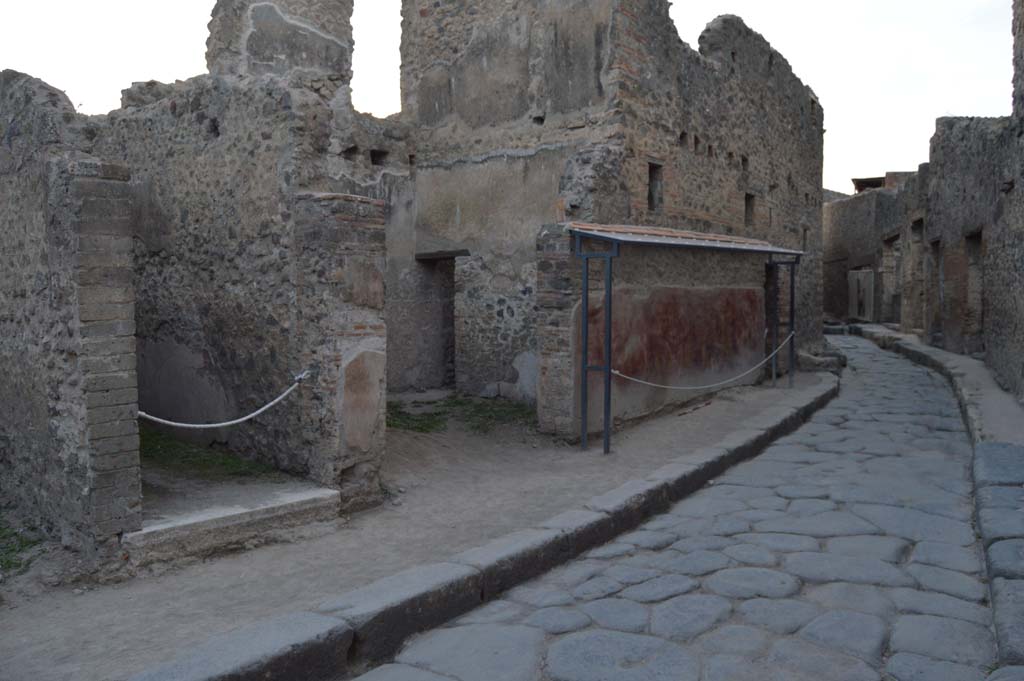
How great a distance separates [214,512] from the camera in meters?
4.52

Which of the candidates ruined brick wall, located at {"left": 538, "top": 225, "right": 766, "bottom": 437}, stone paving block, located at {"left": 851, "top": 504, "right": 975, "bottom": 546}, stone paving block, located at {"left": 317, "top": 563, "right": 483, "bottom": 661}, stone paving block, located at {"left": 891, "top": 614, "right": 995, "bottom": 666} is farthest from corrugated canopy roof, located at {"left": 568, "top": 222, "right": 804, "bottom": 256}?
stone paving block, located at {"left": 891, "top": 614, "right": 995, "bottom": 666}

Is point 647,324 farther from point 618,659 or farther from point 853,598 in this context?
point 618,659

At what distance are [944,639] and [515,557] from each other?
1881 mm

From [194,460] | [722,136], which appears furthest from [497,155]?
[194,460]

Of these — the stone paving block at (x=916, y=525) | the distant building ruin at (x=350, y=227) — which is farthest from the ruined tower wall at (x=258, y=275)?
the stone paving block at (x=916, y=525)

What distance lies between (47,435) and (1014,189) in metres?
9.36

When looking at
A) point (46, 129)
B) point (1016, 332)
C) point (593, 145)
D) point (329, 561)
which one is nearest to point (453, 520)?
point (329, 561)

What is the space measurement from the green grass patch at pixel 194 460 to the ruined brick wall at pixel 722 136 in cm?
431

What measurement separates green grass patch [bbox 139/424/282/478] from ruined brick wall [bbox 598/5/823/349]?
431 cm

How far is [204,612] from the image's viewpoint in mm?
3660

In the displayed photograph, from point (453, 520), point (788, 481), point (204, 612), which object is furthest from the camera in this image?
point (788, 481)

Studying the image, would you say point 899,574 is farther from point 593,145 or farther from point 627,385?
point 593,145

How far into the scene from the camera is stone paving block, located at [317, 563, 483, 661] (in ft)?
11.1

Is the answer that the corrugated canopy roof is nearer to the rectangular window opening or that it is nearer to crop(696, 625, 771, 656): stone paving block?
the rectangular window opening
